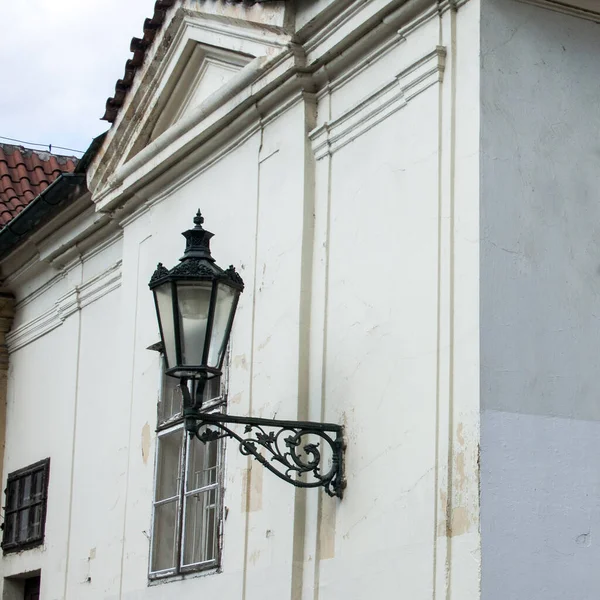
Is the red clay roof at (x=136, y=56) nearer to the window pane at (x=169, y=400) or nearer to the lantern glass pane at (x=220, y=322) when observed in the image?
the window pane at (x=169, y=400)

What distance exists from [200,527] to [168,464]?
24.6 inches

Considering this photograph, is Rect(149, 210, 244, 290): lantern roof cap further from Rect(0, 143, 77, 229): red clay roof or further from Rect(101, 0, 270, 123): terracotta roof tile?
Rect(0, 143, 77, 229): red clay roof

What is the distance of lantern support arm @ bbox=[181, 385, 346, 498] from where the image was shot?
6.03 metres

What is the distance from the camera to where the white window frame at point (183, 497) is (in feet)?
23.8

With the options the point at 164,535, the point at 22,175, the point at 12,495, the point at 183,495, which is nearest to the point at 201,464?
the point at 183,495

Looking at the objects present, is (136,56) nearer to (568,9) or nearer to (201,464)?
(201,464)

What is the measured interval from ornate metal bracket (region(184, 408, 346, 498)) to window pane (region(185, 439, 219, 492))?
2.90 feet

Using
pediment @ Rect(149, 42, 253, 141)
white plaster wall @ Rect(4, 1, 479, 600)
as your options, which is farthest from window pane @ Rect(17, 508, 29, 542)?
pediment @ Rect(149, 42, 253, 141)

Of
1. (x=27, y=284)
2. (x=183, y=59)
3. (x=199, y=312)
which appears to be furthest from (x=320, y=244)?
(x=27, y=284)

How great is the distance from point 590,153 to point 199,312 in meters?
1.86

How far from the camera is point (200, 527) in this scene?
754cm

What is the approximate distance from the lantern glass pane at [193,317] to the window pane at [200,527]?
5.20ft

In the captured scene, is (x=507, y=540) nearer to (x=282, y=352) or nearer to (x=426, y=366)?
(x=426, y=366)

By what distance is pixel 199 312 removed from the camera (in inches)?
239
